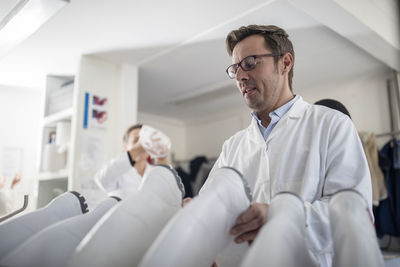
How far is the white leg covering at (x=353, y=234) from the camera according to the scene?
0.36m

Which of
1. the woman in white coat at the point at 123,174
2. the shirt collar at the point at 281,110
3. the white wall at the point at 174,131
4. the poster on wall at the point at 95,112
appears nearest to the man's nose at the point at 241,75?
the shirt collar at the point at 281,110

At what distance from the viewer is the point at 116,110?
2.58m

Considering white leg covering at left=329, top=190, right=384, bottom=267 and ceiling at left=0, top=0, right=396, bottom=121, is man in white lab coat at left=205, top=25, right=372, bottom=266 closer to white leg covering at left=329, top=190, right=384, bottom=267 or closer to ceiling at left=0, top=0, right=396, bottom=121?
white leg covering at left=329, top=190, right=384, bottom=267

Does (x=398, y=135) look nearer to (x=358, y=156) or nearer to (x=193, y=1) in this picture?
(x=193, y=1)

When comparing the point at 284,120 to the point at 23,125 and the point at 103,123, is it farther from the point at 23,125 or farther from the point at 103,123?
the point at 103,123

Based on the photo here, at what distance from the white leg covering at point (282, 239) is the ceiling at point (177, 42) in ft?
3.37

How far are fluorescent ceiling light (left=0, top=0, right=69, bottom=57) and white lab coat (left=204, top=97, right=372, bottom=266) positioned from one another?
2.81ft

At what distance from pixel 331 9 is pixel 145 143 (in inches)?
48.5

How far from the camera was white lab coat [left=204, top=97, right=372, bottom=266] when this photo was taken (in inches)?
27.7

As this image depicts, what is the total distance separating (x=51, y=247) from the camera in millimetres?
495

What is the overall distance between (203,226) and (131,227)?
0.10 meters

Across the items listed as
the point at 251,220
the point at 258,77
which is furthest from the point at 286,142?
the point at 251,220

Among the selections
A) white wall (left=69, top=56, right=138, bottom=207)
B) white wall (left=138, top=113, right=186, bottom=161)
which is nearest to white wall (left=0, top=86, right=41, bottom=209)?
white wall (left=69, top=56, right=138, bottom=207)

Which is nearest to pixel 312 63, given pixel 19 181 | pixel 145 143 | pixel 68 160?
pixel 145 143
